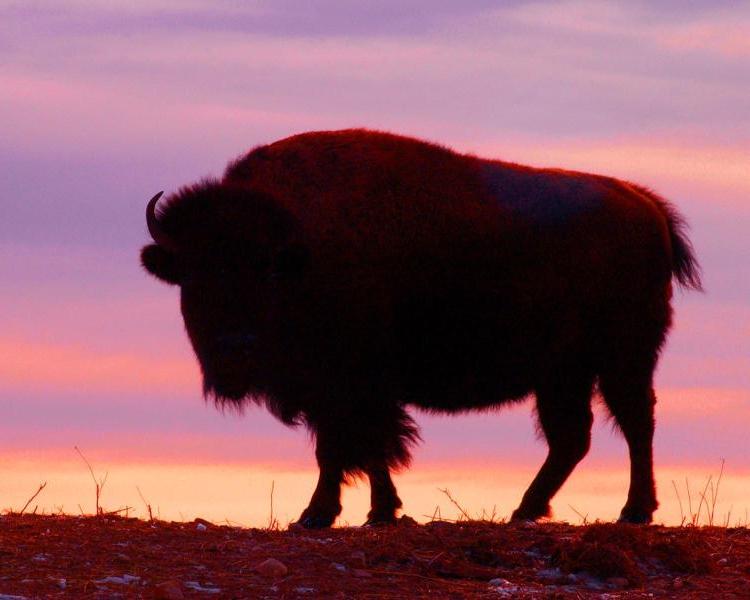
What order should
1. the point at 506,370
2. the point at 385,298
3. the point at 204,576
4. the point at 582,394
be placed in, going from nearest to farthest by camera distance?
the point at 204,576
the point at 385,298
the point at 506,370
the point at 582,394

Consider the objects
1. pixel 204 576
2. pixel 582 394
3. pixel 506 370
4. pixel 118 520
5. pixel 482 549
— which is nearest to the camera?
pixel 204 576

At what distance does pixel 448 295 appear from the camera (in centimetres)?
963

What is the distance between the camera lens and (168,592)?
6020mm

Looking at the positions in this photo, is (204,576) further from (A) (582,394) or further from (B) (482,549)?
(A) (582,394)

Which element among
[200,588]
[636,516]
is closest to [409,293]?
[636,516]

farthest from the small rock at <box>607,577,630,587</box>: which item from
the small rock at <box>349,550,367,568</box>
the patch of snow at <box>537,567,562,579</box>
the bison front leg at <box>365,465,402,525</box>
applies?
the bison front leg at <box>365,465,402,525</box>

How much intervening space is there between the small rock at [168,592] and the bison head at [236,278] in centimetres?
269

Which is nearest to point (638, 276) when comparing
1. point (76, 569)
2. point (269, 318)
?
point (269, 318)

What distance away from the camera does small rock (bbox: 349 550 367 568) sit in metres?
6.77

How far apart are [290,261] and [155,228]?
1.01 meters

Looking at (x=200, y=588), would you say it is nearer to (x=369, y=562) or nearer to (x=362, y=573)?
(x=362, y=573)

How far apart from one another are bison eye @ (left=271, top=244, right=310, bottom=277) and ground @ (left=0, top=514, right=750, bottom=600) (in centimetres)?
175

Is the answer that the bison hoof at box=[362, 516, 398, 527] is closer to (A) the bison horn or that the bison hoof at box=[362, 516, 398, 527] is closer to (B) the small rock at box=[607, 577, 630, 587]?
(B) the small rock at box=[607, 577, 630, 587]

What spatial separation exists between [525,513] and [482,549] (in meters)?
3.20
